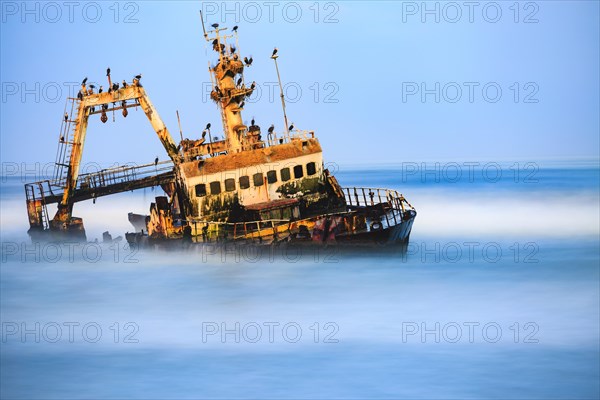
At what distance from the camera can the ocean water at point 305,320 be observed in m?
24.9

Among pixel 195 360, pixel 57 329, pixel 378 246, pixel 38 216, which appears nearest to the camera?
pixel 195 360

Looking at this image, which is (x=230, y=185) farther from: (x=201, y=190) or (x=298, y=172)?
(x=298, y=172)

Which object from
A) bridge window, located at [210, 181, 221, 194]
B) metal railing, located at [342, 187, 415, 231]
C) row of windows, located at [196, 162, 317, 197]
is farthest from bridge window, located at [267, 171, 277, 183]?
metal railing, located at [342, 187, 415, 231]

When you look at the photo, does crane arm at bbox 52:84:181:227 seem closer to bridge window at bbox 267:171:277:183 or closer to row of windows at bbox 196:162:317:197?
row of windows at bbox 196:162:317:197

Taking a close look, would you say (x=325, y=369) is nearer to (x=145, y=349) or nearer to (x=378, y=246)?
(x=145, y=349)

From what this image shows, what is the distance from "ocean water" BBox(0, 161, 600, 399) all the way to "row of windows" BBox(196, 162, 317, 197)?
2365mm

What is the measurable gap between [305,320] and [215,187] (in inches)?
354

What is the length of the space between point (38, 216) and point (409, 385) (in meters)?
24.8

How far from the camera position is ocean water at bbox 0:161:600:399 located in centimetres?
2491

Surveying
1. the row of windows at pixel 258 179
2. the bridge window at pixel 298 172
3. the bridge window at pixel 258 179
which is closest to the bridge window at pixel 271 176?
the row of windows at pixel 258 179

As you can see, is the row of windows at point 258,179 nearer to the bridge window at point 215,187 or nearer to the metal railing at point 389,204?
the bridge window at point 215,187

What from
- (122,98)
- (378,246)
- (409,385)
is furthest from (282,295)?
(122,98)

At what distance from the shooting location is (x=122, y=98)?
1618 inches

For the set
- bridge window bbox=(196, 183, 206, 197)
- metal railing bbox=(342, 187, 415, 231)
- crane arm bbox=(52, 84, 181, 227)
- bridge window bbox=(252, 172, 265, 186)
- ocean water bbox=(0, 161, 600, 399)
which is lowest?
ocean water bbox=(0, 161, 600, 399)
